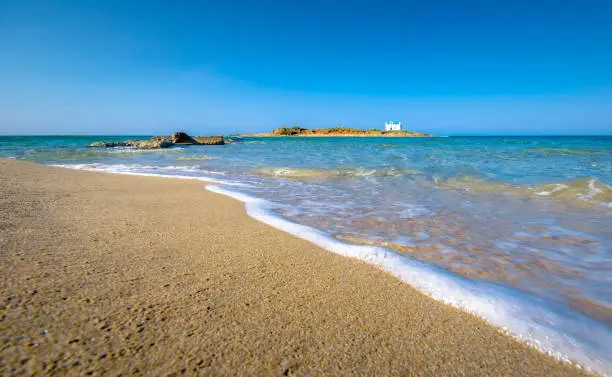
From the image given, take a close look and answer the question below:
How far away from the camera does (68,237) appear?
8.39ft

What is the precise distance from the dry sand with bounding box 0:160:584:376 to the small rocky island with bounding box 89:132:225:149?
2298 cm

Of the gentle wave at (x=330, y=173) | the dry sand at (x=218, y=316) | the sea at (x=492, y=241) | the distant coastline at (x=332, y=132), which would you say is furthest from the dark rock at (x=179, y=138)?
the distant coastline at (x=332, y=132)

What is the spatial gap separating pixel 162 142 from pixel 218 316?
2537 cm

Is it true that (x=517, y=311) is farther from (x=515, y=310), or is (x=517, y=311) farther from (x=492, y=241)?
(x=492, y=241)

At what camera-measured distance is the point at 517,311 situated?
184 cm

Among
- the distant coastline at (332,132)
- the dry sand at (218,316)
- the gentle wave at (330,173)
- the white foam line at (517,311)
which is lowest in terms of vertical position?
the gentle wave at (330,173)

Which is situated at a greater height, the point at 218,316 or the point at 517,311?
the point at 218,316

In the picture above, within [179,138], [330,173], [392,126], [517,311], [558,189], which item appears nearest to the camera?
[517,311]

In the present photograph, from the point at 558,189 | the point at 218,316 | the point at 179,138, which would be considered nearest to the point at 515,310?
the point at 218,316

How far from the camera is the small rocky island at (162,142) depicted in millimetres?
23438

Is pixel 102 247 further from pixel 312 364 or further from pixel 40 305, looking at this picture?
pixel 312 364

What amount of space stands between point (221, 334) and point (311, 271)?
0.92 meters

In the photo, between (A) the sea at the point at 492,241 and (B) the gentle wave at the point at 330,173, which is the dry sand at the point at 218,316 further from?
(B) the gentle wave at the point at 330,173

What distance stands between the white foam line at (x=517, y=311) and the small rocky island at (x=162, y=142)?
24022mm
